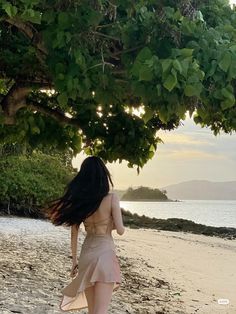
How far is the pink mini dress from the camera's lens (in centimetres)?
587

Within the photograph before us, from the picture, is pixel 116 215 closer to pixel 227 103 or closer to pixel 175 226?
pixel 227 103

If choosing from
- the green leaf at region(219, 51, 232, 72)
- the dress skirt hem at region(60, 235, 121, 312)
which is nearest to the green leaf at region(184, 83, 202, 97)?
the green leaf at region(219, 51, 232, 72)

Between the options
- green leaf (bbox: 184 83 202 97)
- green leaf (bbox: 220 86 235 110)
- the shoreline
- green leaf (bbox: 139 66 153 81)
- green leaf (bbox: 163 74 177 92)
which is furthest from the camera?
the shoreline

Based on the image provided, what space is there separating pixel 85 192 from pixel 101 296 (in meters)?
0.98

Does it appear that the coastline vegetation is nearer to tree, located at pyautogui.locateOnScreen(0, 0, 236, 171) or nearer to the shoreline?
the shoreline

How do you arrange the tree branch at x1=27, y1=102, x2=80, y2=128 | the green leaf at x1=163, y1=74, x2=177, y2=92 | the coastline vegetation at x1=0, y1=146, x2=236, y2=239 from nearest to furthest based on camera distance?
1. the green leaf at x1=163, y1=74, x2=177, y2=92
2. the tree branch at x1=27, y1=102, x2=80, y2=128
3. the coastline vegetation at x1=0, y1=146, x2=236, y2=239

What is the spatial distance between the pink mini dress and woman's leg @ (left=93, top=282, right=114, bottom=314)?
2.3 inches

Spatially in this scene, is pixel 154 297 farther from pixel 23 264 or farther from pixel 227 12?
pixel 227 12

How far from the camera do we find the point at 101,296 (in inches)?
233

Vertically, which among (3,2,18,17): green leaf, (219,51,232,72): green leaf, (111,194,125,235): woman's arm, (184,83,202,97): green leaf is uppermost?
(3,2,18,17): green leaf

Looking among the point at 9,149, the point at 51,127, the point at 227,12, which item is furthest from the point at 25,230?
the point at 227,12

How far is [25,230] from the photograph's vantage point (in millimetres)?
23828

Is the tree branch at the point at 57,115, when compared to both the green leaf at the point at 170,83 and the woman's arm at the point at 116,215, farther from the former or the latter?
the green leaf at the point at 170,83

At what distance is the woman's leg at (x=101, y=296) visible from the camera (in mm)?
5910
